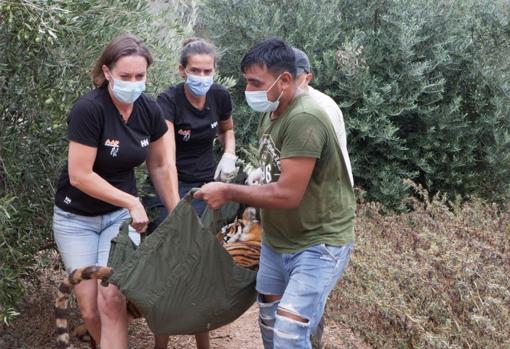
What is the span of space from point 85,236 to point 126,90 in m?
0.78

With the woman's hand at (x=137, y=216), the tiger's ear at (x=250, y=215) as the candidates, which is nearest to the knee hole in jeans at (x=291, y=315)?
the woman's hand at (x=137, y=216)

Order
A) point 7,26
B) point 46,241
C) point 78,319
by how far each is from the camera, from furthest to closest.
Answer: point 78,319, point 46,241, point 7,26

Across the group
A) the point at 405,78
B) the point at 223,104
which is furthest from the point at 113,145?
the point at 405,78

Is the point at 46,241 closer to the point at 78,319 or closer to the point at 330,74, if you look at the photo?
the point at 78,319

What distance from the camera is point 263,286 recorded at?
12.5 ft

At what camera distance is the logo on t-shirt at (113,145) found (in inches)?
148

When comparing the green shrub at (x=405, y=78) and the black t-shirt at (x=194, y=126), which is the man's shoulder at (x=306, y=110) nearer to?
the black t-shirt at (x=194, y=126)

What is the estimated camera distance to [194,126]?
475cm

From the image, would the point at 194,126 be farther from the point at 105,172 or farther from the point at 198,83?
the point at 105,172

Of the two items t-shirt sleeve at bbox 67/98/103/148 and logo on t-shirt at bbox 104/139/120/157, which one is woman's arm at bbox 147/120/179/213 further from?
t-shirt sleeve at bbox 67/98/103/148

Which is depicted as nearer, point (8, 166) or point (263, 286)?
point (263, 286)

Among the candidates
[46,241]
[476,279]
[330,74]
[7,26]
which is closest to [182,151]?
[46,241]

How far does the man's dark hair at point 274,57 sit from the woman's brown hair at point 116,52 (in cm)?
67

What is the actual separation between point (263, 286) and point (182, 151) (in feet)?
4.42
